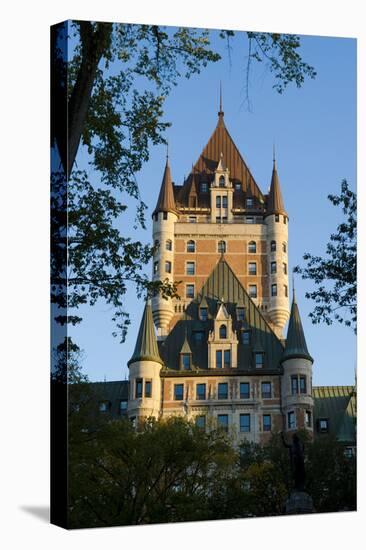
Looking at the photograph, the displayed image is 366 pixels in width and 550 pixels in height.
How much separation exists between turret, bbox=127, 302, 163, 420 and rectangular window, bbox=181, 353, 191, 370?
503mm

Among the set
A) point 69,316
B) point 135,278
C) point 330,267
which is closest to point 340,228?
point 330,267

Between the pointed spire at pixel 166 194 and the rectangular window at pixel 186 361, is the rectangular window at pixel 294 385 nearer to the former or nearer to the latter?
the rectangular window at pixel 186 361

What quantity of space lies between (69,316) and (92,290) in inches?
45.2

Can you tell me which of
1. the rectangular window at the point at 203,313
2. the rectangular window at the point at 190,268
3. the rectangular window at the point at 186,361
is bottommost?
the rectangular window at the point at 186,361

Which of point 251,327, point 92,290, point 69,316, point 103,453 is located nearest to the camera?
point 69,316

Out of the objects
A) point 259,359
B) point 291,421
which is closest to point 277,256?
point 259,359

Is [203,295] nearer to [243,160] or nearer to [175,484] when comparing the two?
[243,160]

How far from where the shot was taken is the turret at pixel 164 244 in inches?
714

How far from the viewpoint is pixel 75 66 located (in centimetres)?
1619

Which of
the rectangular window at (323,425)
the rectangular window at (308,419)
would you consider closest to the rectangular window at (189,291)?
the rectangular window at (308,419)

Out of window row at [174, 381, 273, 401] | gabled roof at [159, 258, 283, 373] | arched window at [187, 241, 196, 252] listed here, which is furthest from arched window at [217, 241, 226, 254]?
window row at [174, 381, 273, 401]

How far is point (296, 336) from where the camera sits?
19.0 m

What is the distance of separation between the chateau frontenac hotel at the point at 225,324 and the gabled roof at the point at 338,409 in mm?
26

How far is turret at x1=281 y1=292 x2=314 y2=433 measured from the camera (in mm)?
19000
